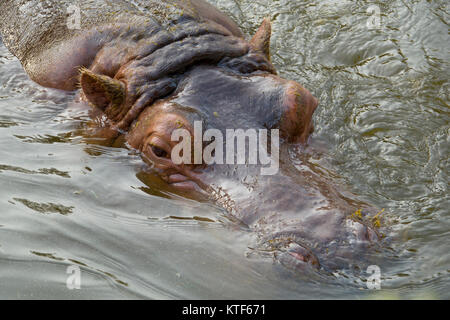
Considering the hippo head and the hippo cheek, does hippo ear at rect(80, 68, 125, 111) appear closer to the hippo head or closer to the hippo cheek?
the hippo head

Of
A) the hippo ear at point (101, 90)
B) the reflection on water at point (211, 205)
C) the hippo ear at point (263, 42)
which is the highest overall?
the hippo ear at point (263, 42)

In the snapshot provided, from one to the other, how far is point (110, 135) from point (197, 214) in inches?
52.0

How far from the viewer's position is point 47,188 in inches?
188

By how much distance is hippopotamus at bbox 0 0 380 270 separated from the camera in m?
3.99

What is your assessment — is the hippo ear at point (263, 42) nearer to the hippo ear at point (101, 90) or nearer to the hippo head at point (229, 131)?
the hippo head at point (229, 131)

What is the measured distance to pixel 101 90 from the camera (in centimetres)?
511

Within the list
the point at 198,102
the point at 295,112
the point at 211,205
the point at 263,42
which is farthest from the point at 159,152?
the point at 263,42

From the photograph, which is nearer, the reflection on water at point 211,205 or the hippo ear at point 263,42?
the reflection on water at point 211,205

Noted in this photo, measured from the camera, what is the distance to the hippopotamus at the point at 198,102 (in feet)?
13.1

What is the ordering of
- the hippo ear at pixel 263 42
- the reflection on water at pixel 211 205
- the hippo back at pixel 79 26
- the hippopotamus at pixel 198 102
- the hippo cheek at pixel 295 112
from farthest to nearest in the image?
the hippo ear at pixel 263 42 < the hippo back at pixel 79 26 < the hippo cheek at pixel 295 112 < the hippopotamus at pixel 198 102 < the reflection on water at pixel 211 205

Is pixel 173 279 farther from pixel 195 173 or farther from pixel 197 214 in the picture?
pixel 195 173

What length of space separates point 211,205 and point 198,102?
0.91 m

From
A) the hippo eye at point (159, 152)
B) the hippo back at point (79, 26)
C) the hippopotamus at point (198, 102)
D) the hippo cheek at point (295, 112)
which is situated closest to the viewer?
the hippopotamus at point (198, 102)

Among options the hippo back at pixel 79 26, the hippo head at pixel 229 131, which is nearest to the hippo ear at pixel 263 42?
the hippo head at pixel 229 131
